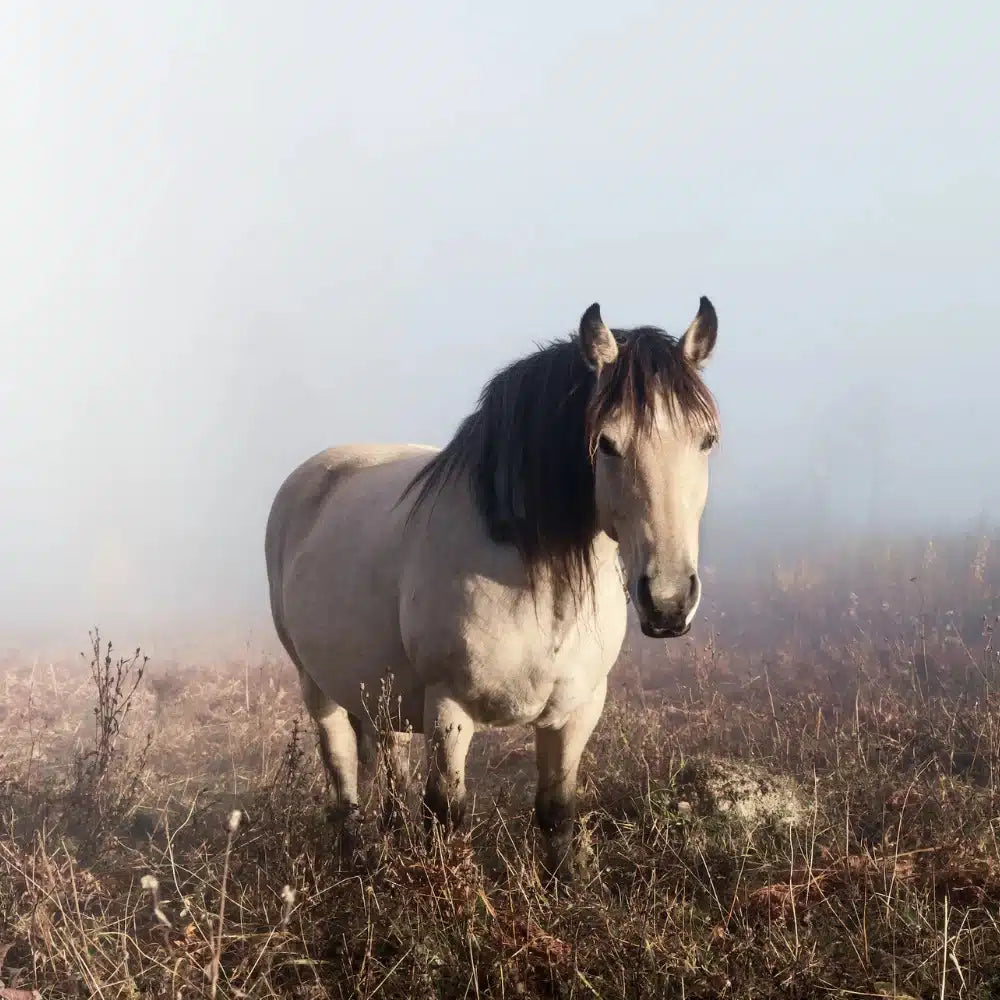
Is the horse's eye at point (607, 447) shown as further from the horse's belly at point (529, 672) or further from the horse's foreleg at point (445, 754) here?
the horse's foreleg at point (445, 754)

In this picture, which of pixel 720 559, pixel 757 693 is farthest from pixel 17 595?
pixel 757 693

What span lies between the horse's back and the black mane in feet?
2.22

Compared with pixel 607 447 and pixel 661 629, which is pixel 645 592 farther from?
pixel 607 447

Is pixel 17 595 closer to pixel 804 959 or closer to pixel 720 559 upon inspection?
pixel 720 559

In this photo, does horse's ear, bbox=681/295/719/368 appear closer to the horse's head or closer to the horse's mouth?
the horse's head

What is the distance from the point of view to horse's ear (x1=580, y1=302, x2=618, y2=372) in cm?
240

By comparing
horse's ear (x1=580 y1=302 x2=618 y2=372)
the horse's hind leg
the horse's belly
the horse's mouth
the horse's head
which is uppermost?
horse's ear (x1=580 y1=302 x2=618 y2=372)

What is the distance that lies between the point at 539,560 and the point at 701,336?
1.00 metres

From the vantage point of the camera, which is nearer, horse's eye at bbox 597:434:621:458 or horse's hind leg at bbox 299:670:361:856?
horse's eye at bbox 597:434:621:458

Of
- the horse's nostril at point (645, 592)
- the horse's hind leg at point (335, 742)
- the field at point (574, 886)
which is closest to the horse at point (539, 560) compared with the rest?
the horse's nostril at point (645, 592)

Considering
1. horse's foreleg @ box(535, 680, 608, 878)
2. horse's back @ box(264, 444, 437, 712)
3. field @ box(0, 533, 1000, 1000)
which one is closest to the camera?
field @ box(0, 533, 1000, 1000)

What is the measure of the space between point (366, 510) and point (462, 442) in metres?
0.87

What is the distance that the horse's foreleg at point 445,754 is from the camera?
9.01 ft

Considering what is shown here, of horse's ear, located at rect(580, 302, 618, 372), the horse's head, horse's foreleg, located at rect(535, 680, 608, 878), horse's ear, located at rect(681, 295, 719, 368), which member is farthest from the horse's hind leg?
horse's ear, located at rect(681, 295, 719, 368)
